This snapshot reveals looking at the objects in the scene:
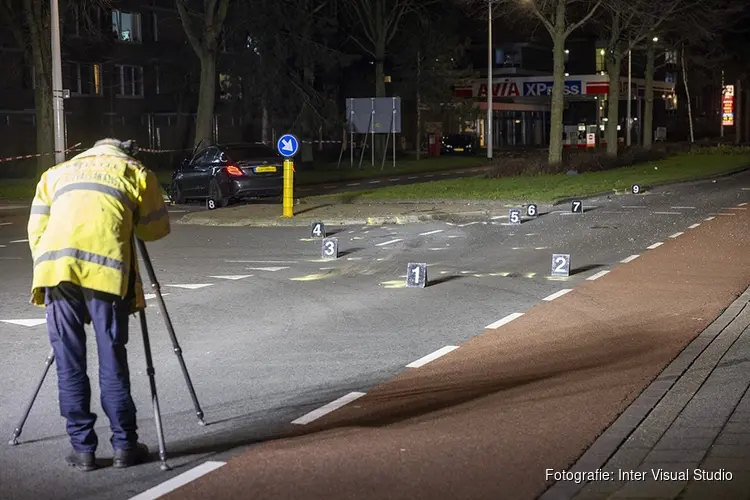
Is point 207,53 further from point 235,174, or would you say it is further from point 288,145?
point 288,145

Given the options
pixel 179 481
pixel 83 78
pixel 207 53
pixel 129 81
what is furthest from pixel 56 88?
pixel 129 81

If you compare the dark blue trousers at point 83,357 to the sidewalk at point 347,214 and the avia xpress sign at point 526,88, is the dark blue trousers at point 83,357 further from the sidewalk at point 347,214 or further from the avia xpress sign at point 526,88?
the avia xpress sign at point 526,88

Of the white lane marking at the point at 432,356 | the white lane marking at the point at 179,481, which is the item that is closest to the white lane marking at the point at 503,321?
the white lane marking at the point at 432,356

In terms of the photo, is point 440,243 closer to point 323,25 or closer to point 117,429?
point 117,429

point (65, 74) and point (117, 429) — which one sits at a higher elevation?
point (65, 74)

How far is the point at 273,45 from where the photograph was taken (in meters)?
50.8

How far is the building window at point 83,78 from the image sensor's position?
5172 cm

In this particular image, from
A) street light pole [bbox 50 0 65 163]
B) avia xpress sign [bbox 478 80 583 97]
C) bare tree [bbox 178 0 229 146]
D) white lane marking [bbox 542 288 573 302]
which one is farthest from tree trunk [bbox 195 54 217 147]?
avia xpress sign [bbox 478 80 583 97]

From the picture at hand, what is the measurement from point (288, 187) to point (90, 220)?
16.6 m

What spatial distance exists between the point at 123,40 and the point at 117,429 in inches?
2029

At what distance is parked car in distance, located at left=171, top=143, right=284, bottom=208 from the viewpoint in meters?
26.8

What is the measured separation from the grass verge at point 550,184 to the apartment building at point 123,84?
22.2 meters

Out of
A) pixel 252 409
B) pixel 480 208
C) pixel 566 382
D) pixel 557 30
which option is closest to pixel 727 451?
pixel 566 382

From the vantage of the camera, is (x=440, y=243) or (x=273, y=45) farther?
(x=273, y=45)
